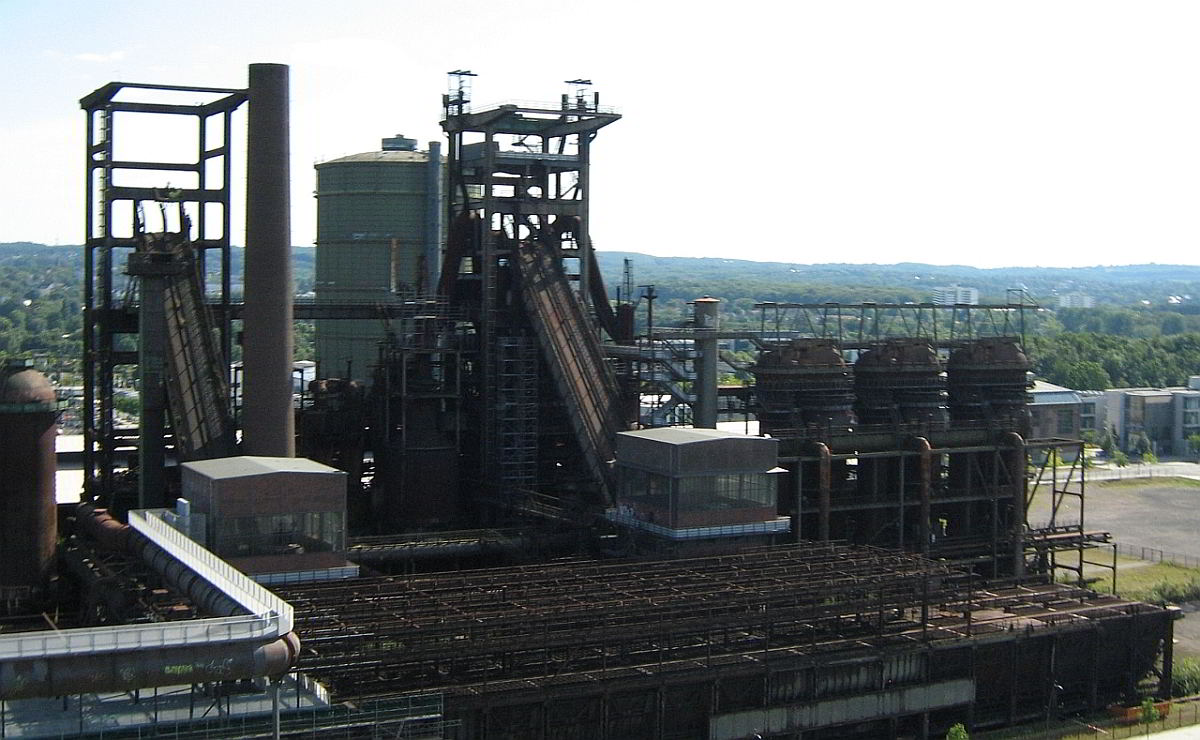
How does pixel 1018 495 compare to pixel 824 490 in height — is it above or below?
below

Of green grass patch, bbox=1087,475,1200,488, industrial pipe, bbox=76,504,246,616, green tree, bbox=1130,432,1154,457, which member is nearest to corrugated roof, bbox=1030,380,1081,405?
green tree, bbox=1130,432,1154,457

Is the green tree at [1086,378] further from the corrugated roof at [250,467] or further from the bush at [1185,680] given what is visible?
the corrugated roof at [250,467]

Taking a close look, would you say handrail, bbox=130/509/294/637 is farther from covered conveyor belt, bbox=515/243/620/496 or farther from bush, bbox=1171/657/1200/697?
bush, bbox=1171/657/1200/697

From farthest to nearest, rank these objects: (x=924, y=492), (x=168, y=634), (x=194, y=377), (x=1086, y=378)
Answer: (x=1086, y=378)
(x=924, y=492)
(x=194, y=377)
(x=168, y=634)

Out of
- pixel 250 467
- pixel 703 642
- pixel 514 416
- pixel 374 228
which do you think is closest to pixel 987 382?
pixel 514 416

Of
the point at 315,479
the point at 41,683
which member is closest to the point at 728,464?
the point at 315,479

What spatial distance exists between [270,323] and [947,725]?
2334cm

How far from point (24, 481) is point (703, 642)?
67.1 feet

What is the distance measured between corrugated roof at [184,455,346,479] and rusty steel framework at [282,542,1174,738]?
3.99 m

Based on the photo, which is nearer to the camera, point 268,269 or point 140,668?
point 140,668

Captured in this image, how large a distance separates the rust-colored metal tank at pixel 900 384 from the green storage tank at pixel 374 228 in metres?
20.3

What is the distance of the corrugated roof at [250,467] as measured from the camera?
38.5m

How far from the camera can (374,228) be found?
6825 cm

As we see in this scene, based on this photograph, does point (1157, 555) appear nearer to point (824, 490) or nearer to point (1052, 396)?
point (824, 490)
